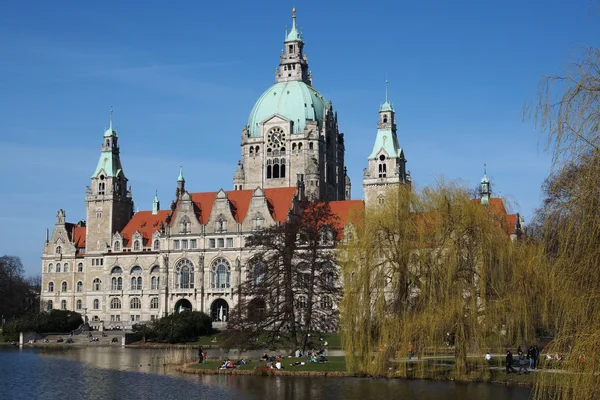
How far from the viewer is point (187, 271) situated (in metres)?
108

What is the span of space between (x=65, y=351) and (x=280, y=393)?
1635 inches

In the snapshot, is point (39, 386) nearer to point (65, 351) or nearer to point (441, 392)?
point (441, 392)

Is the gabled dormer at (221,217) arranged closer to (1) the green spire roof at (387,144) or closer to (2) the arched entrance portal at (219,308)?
(2) the arched entrance portal at (219,308)

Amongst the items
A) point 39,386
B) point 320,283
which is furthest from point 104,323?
point 39,386

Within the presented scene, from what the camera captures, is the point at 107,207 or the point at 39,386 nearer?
the point at 39,386

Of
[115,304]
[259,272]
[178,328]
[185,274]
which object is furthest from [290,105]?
[259,272]

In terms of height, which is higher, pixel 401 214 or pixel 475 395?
pixel 401 214

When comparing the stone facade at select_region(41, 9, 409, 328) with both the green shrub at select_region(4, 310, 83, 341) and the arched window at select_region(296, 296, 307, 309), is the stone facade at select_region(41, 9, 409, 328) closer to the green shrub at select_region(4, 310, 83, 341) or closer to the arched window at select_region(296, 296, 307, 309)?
the green shrub at select_region(4, 310, 83, 341)

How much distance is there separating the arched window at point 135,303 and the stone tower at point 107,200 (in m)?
8.61

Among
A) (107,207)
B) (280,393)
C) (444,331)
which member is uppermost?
(107,207)

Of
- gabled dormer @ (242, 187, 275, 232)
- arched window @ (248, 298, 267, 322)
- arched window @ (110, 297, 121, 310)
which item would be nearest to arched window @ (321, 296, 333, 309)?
arched window @ (248, 298, 267, 322)

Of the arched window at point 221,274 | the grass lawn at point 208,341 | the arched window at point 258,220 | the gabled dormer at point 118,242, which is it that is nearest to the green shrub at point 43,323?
the gabled dormer at point 118,242

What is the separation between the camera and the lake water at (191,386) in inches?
1693

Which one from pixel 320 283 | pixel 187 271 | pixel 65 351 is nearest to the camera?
pixel 320 283
